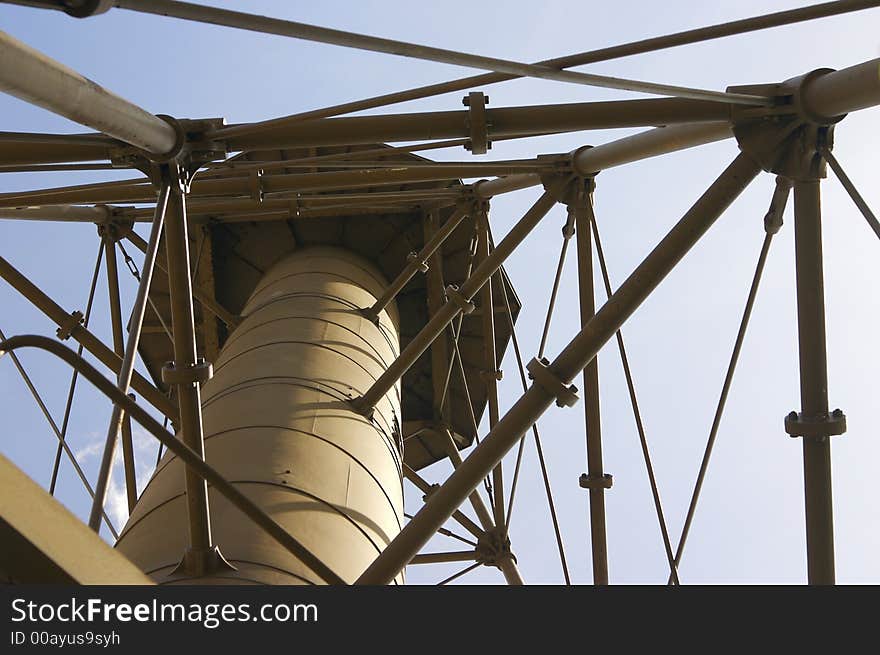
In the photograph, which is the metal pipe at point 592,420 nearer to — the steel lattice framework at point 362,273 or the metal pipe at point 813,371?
the steel lattice framework at point 362,273

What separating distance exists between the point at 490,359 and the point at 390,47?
9.40m

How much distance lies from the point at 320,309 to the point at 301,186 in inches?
61.7

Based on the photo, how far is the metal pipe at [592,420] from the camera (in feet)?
33.4

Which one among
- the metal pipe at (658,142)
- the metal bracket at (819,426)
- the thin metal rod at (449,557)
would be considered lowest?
the metal bracket at (819,426)

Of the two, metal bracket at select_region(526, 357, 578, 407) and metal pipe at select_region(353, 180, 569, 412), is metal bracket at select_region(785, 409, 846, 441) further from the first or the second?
metal pipe at select_region(353, 180, 569, 412)

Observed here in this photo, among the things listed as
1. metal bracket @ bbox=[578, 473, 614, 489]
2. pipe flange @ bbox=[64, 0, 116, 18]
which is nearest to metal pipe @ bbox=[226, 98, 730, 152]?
pipe flange @ bbox=[64, 0, 116, 18]

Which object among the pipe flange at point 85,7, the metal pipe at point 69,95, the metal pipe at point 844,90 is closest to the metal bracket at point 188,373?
the metal pipe at point 69,95

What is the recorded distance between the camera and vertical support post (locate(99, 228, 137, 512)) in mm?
11719

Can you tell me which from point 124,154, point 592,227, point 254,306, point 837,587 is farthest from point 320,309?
point 837,587

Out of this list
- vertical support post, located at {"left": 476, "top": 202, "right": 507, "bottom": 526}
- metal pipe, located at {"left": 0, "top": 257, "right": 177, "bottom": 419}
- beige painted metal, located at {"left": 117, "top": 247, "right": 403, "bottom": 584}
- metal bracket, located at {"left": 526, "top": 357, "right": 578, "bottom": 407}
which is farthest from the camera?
vertical support post, located at {"left": 476, "top": 202, "right": 507, "bottom": 526}

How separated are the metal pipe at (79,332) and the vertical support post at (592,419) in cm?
449

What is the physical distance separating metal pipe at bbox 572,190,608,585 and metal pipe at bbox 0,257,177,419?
449 centimetres

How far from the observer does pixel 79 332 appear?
11.1m

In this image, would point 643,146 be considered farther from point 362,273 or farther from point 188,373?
point 362,273
